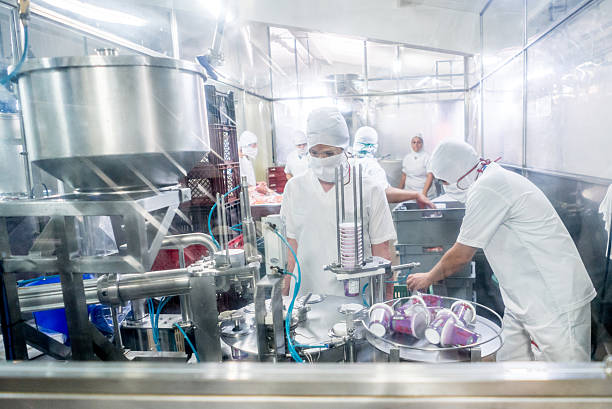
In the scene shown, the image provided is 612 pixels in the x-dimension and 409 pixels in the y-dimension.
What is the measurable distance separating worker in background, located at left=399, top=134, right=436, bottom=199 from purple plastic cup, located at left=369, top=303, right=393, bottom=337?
15.0ft

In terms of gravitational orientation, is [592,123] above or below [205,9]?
Result: below

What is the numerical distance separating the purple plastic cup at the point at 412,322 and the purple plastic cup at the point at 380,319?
0.06 feet

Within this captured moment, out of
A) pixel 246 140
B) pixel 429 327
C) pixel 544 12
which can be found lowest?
pixel 429 327

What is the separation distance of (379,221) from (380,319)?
83 cm

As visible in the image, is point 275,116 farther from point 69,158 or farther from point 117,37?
point 69,158

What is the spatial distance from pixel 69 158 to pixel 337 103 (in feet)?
19.6

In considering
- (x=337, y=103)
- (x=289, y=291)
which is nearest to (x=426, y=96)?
(x=337, y=103)

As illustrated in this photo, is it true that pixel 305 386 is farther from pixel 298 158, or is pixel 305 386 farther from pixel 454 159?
pixel 298 158

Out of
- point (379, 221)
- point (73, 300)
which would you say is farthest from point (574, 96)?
point (73, 300)

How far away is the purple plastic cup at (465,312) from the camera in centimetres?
102

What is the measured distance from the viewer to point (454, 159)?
1.86 meters

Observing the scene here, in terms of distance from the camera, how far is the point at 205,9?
1.71 metres

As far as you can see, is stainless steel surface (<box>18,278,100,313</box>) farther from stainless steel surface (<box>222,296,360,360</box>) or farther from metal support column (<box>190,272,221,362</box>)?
stainless steel surface (<box>222,296,360,360</box>)

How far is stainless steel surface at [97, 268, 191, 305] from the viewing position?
86cm
